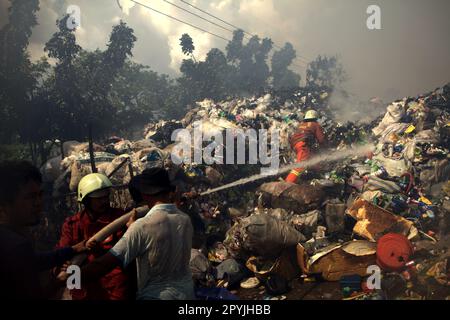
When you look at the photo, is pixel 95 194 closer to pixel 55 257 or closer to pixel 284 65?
pixel 55 257

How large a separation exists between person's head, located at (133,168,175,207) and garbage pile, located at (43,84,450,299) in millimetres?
1152

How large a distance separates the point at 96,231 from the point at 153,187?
2.84 ft

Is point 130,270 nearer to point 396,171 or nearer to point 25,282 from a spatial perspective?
point 25,282

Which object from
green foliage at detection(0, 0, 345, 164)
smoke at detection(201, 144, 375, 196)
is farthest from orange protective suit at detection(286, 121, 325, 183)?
green foliage at detection(0, 0, 345, 164)

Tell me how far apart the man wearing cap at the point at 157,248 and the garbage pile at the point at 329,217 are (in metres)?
0.88

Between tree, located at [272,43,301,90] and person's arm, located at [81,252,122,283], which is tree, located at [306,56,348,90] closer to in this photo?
tree, located at [272,43,301,90]

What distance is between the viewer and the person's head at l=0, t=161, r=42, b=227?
1922 mm

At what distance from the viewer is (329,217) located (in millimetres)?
5949

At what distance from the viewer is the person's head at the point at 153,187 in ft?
6.82

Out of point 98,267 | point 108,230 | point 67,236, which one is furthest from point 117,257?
point 67,236

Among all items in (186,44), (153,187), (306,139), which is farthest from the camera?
(186,44)

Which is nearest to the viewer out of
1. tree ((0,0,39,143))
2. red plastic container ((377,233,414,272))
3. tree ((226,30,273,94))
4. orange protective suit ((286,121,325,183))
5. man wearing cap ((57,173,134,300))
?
man wearing cap ((57,173,134,300))

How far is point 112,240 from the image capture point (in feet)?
8.08

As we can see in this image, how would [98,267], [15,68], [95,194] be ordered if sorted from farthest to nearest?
[15,68] → [95,194] → [98,267]
